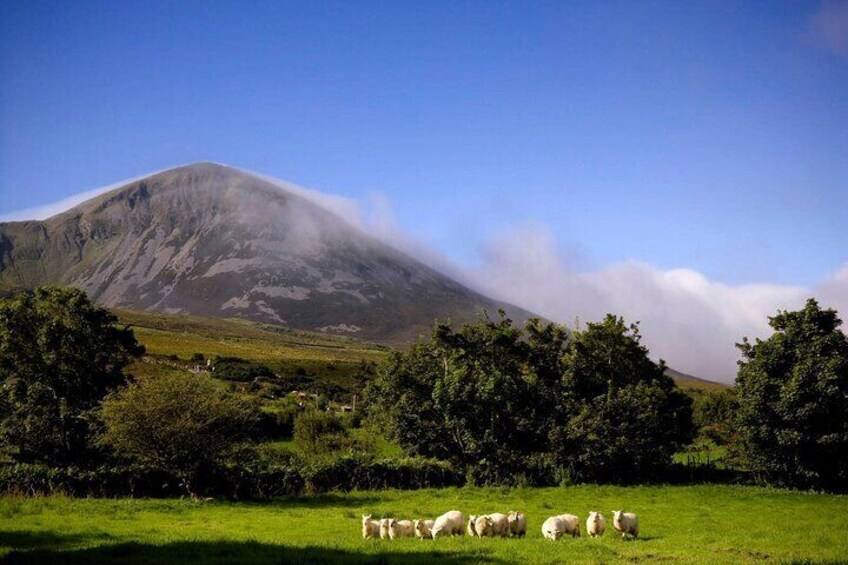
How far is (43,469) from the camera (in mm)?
31094

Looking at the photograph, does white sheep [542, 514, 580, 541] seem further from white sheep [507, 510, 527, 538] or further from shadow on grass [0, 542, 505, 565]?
shadow on grass [0, 542, 505, 565]

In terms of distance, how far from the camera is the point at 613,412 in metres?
44.6

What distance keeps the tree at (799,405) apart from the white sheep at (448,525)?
92.3 ft

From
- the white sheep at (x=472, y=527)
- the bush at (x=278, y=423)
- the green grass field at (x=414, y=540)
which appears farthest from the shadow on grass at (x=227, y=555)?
the bush at (x=278, y=423)

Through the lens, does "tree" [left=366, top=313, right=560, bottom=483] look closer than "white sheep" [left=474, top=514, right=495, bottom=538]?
No

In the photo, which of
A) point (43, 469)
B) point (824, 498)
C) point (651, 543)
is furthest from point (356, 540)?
point (824, 498)

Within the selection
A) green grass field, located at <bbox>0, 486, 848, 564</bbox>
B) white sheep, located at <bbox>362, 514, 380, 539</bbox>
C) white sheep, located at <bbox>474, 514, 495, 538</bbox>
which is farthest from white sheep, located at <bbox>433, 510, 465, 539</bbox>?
white sheep, located at <bbox>362, 514, 380, 539</bbox>

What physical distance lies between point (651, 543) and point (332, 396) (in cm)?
8610

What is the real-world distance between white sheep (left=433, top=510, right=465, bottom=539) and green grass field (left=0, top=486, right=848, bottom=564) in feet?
5.44

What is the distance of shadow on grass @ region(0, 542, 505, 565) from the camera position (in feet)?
52.5

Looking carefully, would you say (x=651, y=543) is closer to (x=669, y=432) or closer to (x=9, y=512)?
(x=9, y=512)

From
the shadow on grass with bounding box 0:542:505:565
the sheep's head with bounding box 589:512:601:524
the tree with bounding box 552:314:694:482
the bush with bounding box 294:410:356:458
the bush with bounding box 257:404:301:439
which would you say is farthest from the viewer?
the bush with bounding box 257:404:301:439

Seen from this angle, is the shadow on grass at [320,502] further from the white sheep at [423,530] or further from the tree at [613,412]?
the tree at [613,412]

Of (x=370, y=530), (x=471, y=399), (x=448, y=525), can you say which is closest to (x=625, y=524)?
(x=448, y=525)
